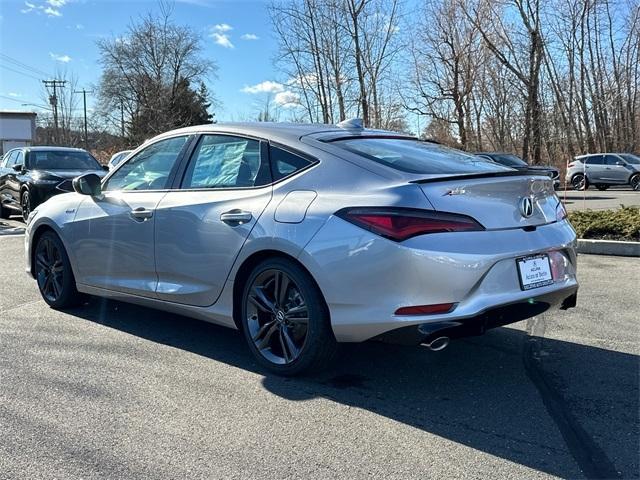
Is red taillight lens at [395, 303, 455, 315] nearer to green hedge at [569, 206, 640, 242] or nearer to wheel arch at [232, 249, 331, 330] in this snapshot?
wheel arch at [232, 249, 331, 330]

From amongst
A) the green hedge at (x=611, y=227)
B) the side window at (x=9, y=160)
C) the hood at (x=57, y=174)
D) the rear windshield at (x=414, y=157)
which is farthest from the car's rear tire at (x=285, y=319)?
the side window at (x=9, y=160)

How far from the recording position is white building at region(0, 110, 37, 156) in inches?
2140

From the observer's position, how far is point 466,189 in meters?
3.19

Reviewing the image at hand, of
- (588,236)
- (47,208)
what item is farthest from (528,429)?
(588,236)

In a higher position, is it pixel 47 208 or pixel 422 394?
pixel 47 208

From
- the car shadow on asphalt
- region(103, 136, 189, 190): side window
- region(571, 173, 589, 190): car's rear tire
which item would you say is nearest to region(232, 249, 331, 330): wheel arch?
the car shadow on asphalt

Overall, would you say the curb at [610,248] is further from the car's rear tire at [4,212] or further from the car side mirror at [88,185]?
the car's rear tire at [4,212]

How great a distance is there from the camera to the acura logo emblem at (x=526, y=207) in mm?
3340

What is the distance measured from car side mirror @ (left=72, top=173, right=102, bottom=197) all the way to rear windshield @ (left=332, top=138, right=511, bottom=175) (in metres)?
2.19

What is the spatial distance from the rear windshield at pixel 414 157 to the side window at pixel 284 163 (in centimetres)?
26

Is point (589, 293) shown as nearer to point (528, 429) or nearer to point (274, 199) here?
point (528, 429)

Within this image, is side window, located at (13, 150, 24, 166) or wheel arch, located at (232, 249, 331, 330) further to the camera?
side window, located at (13, 150, 24, 166)

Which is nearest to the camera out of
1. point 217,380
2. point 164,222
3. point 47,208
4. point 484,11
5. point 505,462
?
point 505,462

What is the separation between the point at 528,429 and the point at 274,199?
190cm
